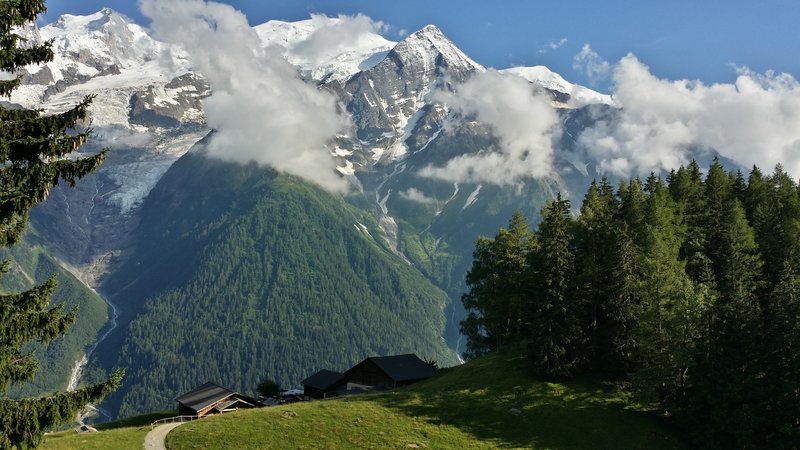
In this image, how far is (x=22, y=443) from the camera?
71.0 ft

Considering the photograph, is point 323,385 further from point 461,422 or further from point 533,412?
point 533,412

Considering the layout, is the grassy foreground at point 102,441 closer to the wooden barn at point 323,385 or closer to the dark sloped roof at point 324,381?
the wooden barn at point 323,385

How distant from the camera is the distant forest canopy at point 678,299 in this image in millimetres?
54094

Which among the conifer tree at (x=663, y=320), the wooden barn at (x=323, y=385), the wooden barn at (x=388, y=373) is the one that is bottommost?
the wooden barn at (x=323, y=385)

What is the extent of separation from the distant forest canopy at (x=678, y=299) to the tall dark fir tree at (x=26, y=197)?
5190cm

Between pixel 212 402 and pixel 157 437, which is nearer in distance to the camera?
pixel 157 437

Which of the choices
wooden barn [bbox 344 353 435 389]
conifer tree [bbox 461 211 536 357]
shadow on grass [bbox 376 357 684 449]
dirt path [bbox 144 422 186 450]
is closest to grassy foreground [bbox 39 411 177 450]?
dirt path [bbox 144 422 186 450]

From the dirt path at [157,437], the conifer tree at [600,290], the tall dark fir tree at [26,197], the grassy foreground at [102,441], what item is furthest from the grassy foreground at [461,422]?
the tall dark fir tree at [26,197]

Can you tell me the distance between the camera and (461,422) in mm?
57844

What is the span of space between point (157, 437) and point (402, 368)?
4416cm

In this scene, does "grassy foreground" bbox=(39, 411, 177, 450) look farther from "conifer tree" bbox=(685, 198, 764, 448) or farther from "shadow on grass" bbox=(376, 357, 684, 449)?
"conifer tree" bbox=(685, 198, 764, 448)

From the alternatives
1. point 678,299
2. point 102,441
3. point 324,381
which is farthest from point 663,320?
point 324,381

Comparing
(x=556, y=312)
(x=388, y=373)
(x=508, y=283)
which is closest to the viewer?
(x=556, y=312)

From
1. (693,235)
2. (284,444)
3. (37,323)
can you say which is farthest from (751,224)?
(37,323)
